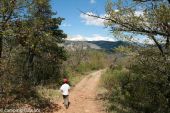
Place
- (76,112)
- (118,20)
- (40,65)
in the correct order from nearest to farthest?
(118,20) → (76,112) → (40,65)

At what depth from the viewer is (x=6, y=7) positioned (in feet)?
55.9

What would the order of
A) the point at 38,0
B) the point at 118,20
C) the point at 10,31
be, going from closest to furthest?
1. the point at 118,20
2. the point at 10,31
3. the point at 38,0

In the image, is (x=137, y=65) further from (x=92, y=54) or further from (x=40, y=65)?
(x=92, y=54)

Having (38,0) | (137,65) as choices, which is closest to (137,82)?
(137,65)

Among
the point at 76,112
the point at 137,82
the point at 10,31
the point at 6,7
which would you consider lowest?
the point at 76,112

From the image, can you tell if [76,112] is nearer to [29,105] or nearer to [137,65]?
[29,105]

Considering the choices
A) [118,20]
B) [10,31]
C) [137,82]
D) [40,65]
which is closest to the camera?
[118,20]

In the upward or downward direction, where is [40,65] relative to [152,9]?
downward

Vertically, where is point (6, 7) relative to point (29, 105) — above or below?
above

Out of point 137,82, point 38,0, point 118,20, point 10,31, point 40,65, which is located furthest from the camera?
point 40,65

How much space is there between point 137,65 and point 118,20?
6969 millimetres

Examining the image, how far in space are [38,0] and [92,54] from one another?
335ft

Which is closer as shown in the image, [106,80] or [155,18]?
[155,18]

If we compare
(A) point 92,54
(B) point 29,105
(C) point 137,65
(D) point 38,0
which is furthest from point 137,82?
(A) point 92,54
